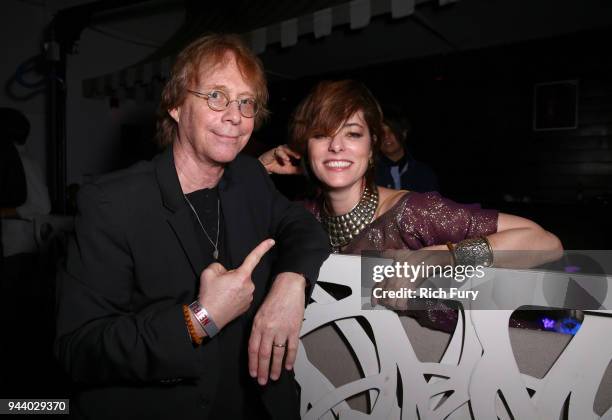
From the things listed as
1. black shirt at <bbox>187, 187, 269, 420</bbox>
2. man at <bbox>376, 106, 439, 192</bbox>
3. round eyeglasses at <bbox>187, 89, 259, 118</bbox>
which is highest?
round eyeglasses at <bbox>187, 89, 259, 118</bbox>

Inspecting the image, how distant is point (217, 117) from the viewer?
1.24 metres

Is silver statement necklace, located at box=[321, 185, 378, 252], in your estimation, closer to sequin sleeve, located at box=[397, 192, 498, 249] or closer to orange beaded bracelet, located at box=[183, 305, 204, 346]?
sequin sleeve, located at box=[397, 192, 498, 249]

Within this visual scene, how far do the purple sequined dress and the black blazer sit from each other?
50 cm

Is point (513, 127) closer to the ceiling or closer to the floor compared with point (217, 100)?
closer to the ceiling

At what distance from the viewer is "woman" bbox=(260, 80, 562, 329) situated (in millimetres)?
1570

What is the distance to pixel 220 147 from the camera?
1.25 metres

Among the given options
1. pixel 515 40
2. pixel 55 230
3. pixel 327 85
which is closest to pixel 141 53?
pixel 55 230

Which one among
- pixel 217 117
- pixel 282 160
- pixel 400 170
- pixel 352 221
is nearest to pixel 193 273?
pixel 217 117

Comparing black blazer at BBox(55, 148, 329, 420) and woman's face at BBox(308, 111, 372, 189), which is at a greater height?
woman's face at BBox(308, 111, 372, 189)

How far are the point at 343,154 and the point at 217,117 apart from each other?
2.30 ft

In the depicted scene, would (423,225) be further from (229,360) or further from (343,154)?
(229,360)

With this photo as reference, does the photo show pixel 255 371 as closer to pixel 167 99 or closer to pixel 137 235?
pixel 137 235

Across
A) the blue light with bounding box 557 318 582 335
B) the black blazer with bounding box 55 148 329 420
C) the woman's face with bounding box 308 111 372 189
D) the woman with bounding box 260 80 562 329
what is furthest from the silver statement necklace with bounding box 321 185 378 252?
the blue light with bounding box 557 318 582 335

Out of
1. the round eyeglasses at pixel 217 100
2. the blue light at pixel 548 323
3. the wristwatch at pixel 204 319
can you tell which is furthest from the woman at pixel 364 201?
the wristwatch at pixel 204 319
